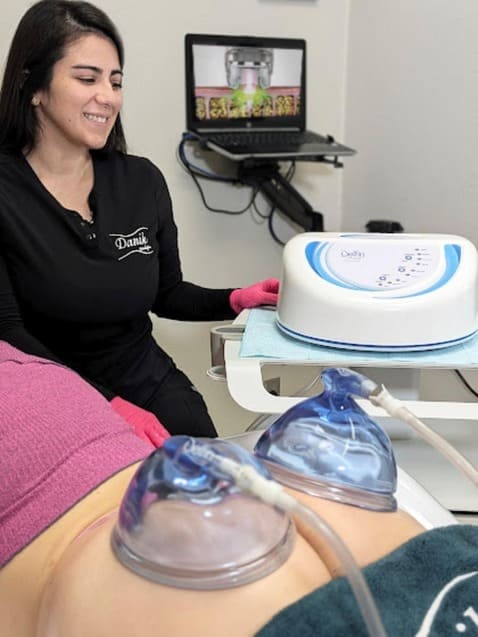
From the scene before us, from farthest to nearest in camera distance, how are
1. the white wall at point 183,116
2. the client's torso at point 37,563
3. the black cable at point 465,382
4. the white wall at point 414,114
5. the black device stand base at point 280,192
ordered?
the black device stand base at point 280,192
the white wall at point 183,116
the white wall at point 414,114
the black cable at point 465,382
the client's torso at point 37,563

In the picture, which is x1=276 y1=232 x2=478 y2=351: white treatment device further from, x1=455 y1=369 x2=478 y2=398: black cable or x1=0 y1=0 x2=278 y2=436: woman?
x1=455 y1=369 x2=478 y2=398: black cable

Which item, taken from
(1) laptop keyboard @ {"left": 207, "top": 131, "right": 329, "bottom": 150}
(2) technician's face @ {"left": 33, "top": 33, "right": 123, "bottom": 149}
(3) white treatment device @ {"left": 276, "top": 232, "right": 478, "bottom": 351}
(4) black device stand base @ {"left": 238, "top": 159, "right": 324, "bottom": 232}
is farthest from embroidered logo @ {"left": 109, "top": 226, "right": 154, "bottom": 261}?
(4) black device stand base @ {"left": 238, "top": 159, "right": 324, "bottom": 232}

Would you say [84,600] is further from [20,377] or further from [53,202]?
[53,202]

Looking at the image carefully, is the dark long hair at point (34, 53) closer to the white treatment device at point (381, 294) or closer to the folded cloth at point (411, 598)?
the white treatment device at point (381, 294)

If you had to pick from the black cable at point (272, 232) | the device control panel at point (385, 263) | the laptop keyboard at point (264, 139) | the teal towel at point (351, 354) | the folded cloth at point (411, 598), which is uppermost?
the laptop keyboard at point (264, 139)

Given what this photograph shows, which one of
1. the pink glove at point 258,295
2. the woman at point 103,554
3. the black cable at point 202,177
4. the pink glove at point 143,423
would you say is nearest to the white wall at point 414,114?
the black cable at point 202,177

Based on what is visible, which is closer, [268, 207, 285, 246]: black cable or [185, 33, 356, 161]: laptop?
[185, 33, 356, 161]: laptop

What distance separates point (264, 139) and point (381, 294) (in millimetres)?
1000

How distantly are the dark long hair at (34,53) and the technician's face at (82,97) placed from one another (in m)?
0.01

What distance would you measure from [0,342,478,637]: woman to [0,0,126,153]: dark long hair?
2.08 ft

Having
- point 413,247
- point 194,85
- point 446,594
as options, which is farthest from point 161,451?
point 194,85

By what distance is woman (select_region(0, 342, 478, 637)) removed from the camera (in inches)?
18.3

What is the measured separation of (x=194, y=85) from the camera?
69.7 inches

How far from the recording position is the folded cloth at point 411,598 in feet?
1.52
